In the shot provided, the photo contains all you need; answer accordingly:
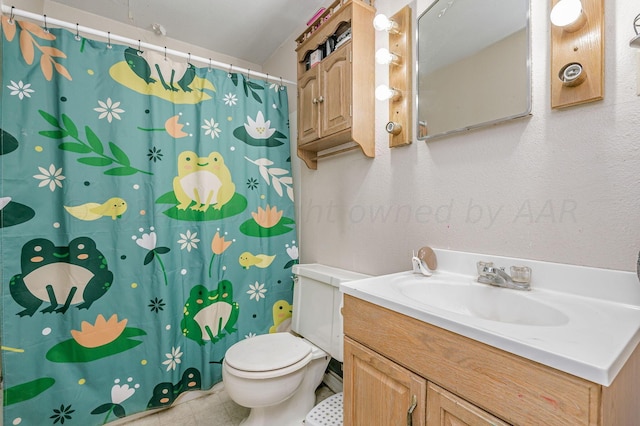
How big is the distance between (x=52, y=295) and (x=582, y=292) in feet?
6.89

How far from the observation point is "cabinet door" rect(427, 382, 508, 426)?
605 millimetres

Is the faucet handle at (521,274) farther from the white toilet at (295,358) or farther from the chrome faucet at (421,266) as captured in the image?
the white toilet at (295,358)

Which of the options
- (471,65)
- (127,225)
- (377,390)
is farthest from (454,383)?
(127,225)

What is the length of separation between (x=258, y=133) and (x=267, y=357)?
4.44ft

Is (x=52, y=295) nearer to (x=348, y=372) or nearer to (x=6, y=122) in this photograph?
(x=6, y=122)

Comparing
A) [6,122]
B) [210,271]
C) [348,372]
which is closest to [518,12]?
[348,372]

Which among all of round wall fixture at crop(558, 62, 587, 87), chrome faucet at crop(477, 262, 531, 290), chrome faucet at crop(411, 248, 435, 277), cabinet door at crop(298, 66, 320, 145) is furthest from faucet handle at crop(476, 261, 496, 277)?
cabinet door at crop(298, 66, 320, 145)

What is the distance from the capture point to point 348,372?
970 millimetres

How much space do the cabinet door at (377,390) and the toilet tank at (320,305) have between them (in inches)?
16.1

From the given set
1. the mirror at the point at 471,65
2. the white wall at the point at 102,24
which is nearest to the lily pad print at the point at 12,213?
the white wall at the point at 102,24

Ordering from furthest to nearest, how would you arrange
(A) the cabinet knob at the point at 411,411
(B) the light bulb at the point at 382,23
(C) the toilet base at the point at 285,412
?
1. (C) the toilet base at the point at 285,412
2. (B) the light bulb at the point at 382,23
3. (A) the cabinet knob at the point at 411,411

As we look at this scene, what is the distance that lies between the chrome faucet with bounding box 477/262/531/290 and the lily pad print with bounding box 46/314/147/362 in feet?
5.55

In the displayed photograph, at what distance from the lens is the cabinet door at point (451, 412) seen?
1.98 feet

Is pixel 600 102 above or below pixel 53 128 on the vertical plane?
below
